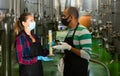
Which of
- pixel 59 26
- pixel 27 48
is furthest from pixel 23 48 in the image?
pixel 59 26

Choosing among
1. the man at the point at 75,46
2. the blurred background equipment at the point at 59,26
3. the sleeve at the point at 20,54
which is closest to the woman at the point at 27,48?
the sleeve at the point at 20,54

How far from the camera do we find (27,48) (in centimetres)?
238

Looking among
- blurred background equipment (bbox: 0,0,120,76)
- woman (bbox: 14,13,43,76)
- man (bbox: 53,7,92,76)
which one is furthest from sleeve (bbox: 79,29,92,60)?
blurred background equipment (bbox: 0,0,120,76)

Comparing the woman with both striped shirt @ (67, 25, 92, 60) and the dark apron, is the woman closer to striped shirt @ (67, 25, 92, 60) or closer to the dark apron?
the dark apron

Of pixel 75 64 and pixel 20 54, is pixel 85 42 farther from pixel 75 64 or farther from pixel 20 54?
pixel 20 54

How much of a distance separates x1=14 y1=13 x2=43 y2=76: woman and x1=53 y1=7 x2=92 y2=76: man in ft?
0.79

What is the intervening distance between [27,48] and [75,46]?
0.44 metres

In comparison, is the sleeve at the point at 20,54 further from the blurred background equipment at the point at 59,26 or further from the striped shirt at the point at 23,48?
the blurred background equipment at the point at 59,26

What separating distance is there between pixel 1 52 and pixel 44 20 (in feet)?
7.86

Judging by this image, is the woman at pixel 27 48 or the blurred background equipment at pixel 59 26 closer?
the woman at pixel 27 48

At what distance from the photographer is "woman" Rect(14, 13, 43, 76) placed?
236cm

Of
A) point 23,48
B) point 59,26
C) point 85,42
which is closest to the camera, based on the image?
point 85,42

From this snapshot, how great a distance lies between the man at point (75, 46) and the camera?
2.26m

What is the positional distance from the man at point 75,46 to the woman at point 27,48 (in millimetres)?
241
